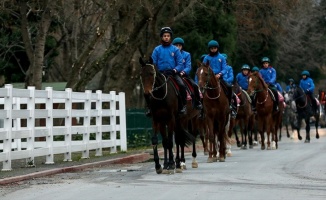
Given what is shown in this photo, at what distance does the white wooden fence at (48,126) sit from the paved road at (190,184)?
1.42 meters

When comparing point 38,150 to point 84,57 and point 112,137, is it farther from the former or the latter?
point 84,57

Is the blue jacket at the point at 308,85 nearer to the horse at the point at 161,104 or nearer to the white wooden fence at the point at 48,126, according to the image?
the white wooden fence at the point at 48,126

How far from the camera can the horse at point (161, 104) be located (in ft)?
65.3

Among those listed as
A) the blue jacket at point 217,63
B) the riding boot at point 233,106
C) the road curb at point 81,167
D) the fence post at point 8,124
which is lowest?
the road curb at point 81,167

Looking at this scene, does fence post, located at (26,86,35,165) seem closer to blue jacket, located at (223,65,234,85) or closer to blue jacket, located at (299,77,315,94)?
blue jacket, located at (223,65,234,85)

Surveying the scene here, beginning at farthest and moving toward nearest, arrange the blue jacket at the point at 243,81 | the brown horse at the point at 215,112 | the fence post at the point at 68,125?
1. the blue jacket at the point at 243,81
2. the brown horse at the point at 215,112
3. the fence post at the point at 68,125

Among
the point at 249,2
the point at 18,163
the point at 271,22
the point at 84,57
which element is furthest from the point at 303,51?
the point at 18,163

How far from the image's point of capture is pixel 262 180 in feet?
58.9

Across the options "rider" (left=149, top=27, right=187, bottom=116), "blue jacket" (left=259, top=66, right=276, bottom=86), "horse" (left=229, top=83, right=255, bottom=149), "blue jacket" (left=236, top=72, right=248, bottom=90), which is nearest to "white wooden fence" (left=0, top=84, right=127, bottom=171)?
"rider" (left=149, top=27, right=187, bottom=116)

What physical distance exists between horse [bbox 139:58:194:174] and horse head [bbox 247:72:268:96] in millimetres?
11206

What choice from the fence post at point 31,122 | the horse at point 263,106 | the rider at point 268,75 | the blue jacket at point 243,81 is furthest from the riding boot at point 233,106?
the fence post at point 31,122

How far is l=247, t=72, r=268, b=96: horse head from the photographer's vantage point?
32125 millimetres

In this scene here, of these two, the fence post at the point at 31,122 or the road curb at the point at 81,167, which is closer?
the road curb at the point at 81,167

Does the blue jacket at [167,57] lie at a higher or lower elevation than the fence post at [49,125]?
higher
